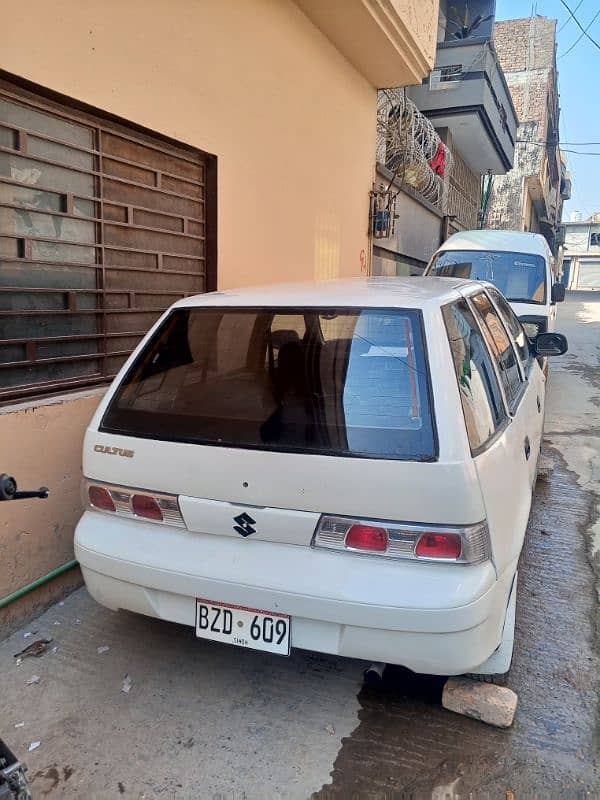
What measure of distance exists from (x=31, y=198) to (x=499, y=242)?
7618mm

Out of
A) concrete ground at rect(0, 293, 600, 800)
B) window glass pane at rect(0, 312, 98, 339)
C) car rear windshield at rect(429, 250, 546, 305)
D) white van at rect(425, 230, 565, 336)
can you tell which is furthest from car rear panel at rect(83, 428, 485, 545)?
car rear windshield at rect(429, 250, 546, 305)

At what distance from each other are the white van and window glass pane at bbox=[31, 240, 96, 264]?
624cm

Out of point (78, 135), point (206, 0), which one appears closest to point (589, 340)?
point (206, 0)

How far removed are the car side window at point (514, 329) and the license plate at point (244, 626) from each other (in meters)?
2.45

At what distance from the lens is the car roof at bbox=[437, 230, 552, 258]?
915 cm

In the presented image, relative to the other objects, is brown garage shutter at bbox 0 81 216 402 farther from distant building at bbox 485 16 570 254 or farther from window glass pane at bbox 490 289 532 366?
distant building at bbox 485 16 570 254

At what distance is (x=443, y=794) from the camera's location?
207 cm

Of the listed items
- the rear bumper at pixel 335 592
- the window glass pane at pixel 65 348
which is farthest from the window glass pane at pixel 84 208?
the rear bumper at pixel 335 592

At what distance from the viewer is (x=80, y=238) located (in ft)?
11.6

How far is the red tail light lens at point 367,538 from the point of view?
209cm

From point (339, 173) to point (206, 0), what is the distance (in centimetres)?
312

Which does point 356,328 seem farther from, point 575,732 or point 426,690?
point 575,732

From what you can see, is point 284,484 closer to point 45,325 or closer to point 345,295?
point 345,295

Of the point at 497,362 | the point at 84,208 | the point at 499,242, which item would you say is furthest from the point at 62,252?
the point at 499,242
